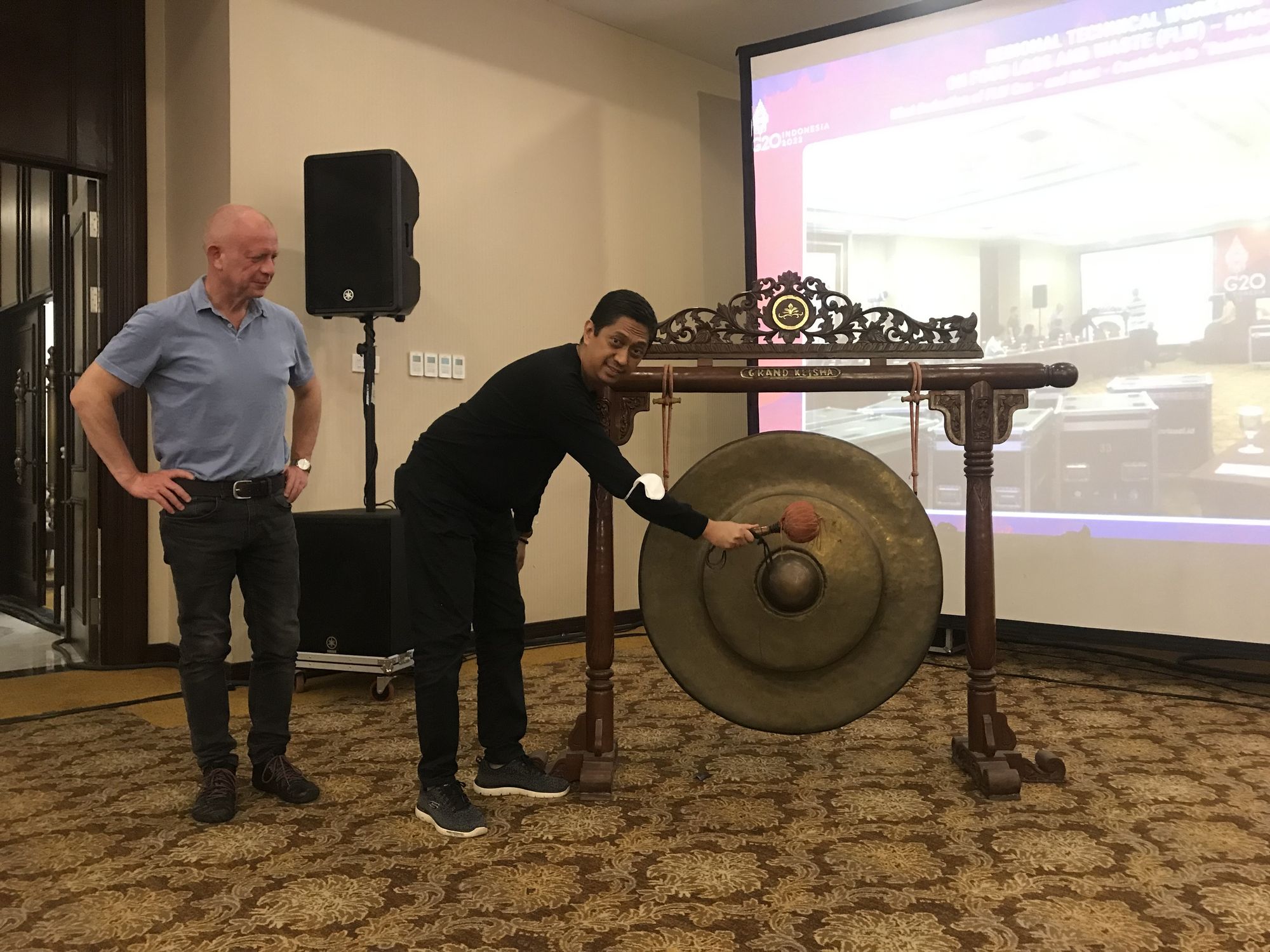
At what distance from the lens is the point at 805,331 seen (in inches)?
104

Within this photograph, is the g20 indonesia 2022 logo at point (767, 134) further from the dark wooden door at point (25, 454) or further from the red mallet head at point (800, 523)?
the dark wooden door at point (25, 454)

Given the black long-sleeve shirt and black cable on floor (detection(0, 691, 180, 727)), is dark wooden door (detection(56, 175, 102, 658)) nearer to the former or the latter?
black cable on floor (detection(0, 691, 180, 727))

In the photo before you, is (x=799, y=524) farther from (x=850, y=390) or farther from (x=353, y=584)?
(x=353, y=584)

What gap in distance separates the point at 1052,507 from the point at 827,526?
2056 mm

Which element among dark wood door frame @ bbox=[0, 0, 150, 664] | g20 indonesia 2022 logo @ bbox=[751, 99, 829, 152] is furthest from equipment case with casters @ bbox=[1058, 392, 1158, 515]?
dark wood door frame @ bbox=[0, 0, 150, 664]

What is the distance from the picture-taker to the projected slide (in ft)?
11.7

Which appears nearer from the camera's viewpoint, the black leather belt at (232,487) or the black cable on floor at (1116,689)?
the black leather belt at (232,487)

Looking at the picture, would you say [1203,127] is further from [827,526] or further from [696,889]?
[696,889]

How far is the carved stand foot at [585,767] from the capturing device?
2.43m

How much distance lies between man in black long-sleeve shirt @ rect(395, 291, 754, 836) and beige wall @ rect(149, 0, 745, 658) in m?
1.89

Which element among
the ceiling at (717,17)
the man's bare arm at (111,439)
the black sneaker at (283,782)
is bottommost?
the black sneaker at (283,782)

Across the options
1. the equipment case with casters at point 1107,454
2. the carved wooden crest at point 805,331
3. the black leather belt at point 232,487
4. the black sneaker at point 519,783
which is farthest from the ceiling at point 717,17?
the black sneaker at point 519,783

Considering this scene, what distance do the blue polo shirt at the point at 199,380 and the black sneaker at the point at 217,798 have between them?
28.6 inches

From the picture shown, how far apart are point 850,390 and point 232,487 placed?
1580mm
